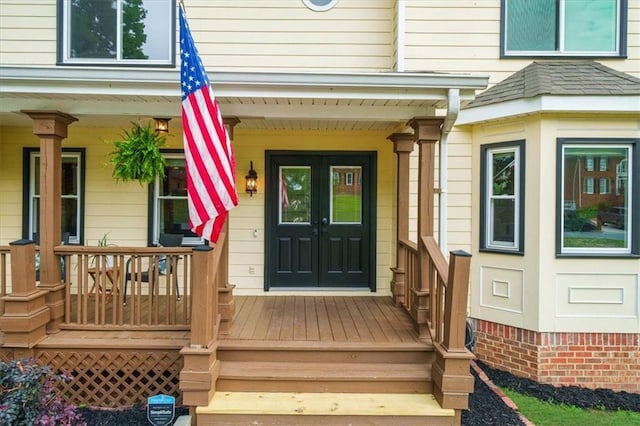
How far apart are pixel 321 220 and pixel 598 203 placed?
139 inches

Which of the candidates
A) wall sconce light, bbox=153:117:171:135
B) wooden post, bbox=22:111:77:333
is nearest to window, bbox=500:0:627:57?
wall sconce light, bbox=153:117:171:135

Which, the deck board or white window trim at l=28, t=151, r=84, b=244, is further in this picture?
white window trim at l=28, t=151, r=84, b=244

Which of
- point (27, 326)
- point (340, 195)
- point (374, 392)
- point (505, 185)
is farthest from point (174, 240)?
point (505, 185)

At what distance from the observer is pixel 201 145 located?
333 cm

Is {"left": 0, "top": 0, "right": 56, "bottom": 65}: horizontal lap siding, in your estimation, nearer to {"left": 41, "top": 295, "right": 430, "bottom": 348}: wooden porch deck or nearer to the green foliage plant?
{"left": 41, "top": 295, "right": 430, "bottom": 348}: wooden porch deck

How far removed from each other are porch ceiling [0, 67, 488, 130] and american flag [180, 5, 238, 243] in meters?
0.47

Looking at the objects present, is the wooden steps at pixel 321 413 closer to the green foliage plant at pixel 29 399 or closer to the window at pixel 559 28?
the green foliage plant at pixel 29 399

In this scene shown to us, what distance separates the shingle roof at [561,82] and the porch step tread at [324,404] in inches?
141

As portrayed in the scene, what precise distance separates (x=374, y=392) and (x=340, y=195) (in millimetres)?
3045

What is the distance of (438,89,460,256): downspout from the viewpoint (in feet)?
12.9

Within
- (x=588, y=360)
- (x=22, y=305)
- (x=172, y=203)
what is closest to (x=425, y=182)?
(x=588, y=360)

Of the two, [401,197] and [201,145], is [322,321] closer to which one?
[401,197]

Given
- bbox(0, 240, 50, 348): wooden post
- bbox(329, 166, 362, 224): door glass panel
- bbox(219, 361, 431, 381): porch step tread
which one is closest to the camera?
bbox(219, 361, 431, 381): porch step tread

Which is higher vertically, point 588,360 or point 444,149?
point 444,149
